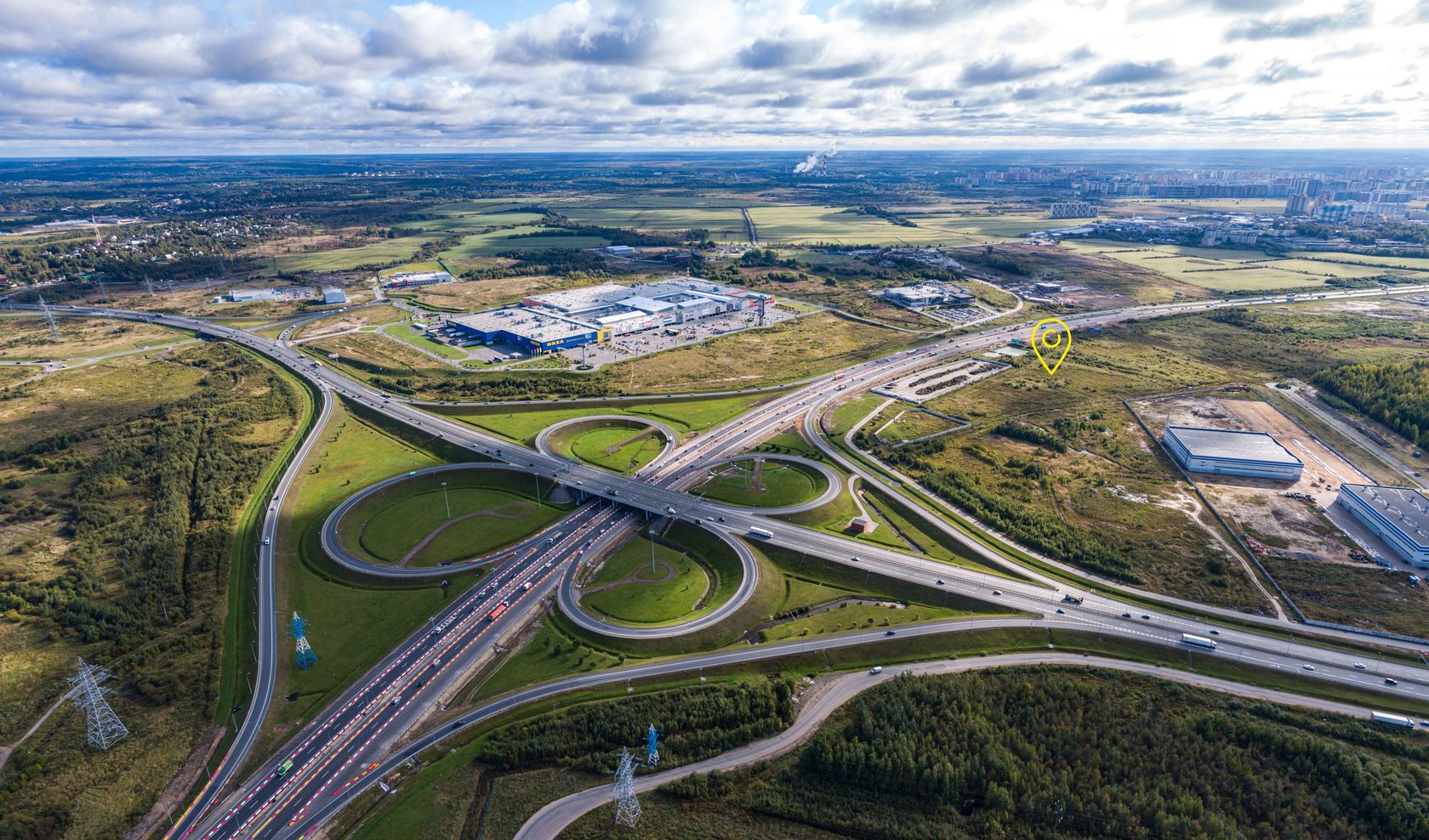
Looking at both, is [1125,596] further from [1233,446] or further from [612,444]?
[612,444]

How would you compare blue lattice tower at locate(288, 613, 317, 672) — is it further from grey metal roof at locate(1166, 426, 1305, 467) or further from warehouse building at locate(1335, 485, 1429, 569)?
warehouse building at locate(1335, 485, 1429, 569)

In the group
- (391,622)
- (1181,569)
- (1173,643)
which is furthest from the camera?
(1181,569)

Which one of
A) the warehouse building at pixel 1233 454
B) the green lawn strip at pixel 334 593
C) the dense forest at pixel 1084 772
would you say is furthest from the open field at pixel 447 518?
the warehouse building at pixel 1233 454

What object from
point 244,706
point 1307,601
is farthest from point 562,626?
point 1307,601

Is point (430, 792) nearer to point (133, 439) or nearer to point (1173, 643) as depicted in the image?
point (1173, 643)

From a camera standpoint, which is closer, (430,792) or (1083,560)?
(430,792)

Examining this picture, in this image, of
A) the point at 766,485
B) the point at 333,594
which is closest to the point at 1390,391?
the point at 766,485
